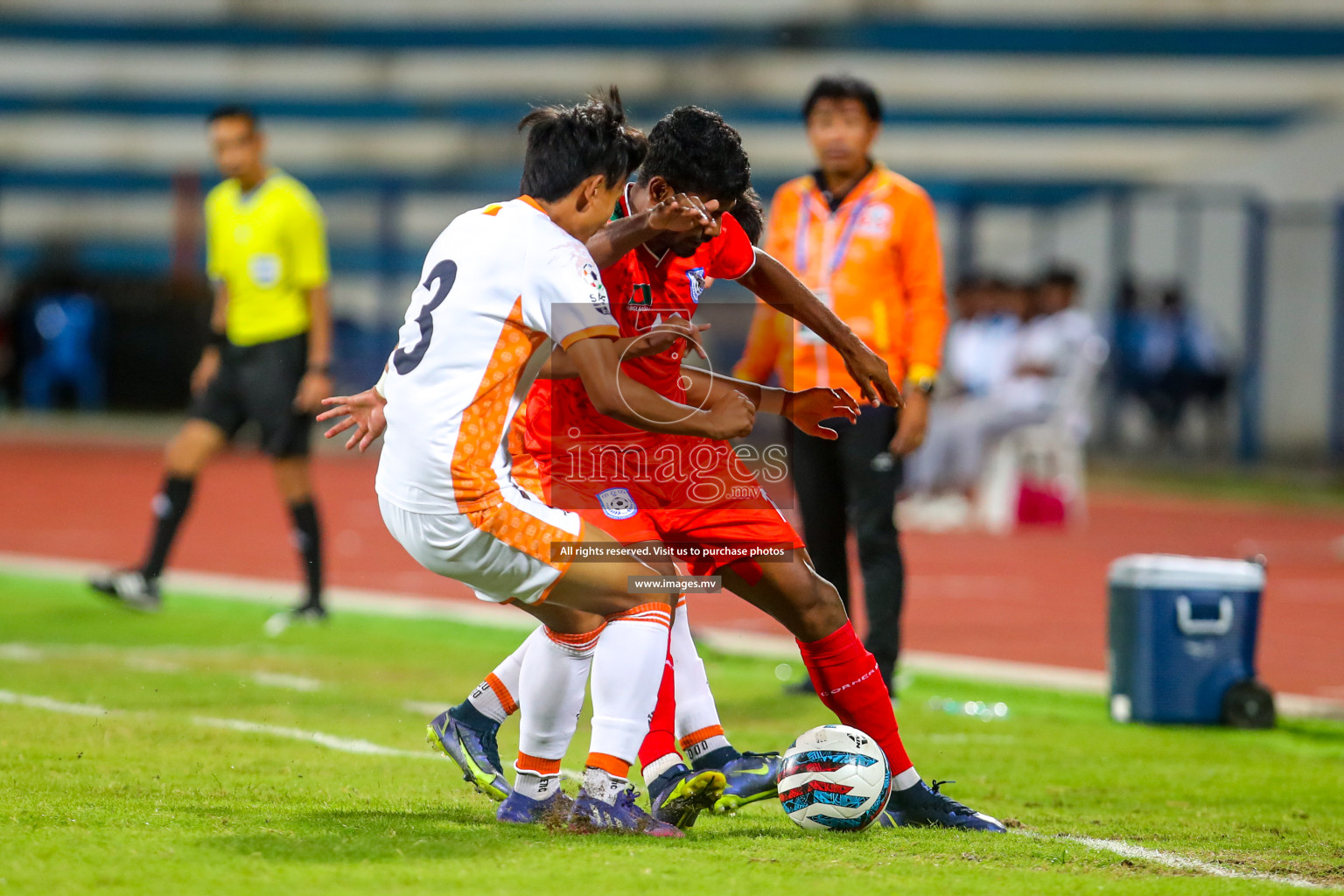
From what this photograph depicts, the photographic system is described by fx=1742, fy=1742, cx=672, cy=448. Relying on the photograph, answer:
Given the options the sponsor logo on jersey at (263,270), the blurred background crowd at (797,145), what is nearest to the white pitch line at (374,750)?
the sponsor logo on jersey at (263,270)

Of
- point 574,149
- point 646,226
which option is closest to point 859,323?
point 646,226

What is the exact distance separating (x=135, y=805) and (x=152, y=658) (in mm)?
3212

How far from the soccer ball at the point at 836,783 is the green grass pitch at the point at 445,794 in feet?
0.24

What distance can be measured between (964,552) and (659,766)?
373 inches

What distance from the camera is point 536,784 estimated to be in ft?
15.3

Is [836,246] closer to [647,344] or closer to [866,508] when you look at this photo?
[866,508]

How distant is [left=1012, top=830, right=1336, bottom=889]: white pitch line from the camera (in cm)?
434

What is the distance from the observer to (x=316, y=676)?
7461mm

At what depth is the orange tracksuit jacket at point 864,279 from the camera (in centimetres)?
695

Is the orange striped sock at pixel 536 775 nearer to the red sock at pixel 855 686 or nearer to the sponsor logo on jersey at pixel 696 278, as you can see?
the red sock at pixel 855 686

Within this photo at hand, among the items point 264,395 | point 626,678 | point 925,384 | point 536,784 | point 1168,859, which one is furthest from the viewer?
point 264,395

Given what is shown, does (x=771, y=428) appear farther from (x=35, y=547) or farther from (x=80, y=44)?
(x=80, y=44)

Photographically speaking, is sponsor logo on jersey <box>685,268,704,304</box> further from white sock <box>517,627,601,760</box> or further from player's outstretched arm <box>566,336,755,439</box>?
white sock <box>517,627,601,760</box>

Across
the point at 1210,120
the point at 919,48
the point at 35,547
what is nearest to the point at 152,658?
the point at 35,547
